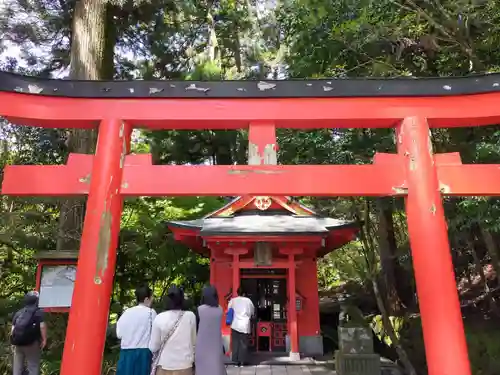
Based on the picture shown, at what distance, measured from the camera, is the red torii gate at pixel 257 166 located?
13.4 ft

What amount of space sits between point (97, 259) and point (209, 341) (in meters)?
1.40

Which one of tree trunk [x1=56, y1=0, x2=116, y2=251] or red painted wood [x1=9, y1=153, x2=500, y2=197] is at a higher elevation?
tree trunk [x1=56, y1=0, x2=116, y2=251]

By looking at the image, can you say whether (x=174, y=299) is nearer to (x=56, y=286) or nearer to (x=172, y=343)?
(x=172, y=343)

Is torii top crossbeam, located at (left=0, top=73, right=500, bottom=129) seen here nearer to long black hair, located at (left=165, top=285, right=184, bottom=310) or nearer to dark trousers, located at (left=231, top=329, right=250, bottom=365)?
long black hair, located at (left=165, top=285, right=184, bottom=310)

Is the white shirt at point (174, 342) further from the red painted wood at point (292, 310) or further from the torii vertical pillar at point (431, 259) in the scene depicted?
the red painted wood at point (292, 310)

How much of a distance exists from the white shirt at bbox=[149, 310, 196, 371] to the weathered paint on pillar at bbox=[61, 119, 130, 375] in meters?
0.62

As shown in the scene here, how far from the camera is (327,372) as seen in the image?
8422mm

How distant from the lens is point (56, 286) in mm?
6477

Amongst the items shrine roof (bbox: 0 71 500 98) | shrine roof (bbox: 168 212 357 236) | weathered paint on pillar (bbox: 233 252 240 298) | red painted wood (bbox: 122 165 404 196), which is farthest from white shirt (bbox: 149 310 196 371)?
weathered paint on pillar (bbox: 233 252 240 298)

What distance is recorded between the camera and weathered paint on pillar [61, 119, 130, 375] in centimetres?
394

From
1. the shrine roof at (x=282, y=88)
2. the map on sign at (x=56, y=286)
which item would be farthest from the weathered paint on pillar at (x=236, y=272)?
the shrine roof at (x=282, y=88)

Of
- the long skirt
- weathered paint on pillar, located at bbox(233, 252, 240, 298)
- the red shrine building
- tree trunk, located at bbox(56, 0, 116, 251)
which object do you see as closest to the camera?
the long skirt

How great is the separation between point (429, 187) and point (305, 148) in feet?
17.6

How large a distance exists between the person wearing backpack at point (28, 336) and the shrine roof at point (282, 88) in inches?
105
